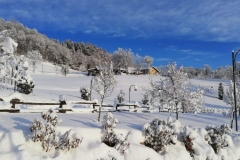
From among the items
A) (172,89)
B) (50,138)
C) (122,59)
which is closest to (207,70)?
(122,59)

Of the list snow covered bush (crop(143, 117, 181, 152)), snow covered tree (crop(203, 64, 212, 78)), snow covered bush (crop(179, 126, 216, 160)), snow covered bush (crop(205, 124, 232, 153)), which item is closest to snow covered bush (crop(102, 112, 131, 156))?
snow covered bush (crop(143, 117, 181, 152))

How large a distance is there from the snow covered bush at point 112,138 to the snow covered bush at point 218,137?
6279mm

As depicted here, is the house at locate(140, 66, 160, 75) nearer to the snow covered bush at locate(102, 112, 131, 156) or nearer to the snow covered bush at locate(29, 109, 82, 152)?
the snow covered bush at locate(102, 112, 131, 156)

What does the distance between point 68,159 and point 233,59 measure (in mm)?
15589

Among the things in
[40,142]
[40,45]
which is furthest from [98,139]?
[40,45]

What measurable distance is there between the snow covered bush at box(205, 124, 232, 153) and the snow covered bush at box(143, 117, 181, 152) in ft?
10.8

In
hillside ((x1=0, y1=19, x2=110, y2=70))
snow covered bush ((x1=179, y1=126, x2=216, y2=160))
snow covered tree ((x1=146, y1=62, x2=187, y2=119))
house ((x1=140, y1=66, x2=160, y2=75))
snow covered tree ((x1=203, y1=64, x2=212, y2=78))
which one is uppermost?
hillside ((x1=0, y1=19, x2=110, y2=70))

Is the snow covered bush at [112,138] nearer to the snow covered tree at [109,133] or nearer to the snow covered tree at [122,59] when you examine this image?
the snow covered tree at [109,133]

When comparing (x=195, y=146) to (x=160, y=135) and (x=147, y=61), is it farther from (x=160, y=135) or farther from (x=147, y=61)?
(x=147, y=61)

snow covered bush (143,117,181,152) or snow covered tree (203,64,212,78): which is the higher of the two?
snow covered tree (203,64,212,78)

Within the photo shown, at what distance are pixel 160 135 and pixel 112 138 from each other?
2.69 metres

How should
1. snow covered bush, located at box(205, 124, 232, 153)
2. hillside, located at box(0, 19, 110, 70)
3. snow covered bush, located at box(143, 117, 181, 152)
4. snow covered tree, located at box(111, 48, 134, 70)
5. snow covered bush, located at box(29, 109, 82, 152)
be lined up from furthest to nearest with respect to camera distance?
snow covered tree, located at box(111, 48, 134, 70) → hillside, located at box(0, 19, 110, 70) → snow covered bush, located at box(205, 124, 232, 153) → snow covered bush, located at box(143, 117, 181, 152) → snow covered bush, located at box(29, 109, 82, 152)

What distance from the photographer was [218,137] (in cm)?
1433

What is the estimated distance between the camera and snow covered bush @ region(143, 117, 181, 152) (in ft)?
38.9
